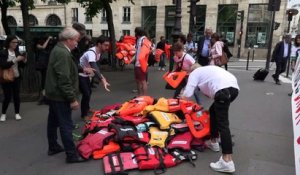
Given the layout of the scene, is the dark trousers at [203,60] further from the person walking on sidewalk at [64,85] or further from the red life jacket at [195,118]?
the person walking on sidewalk at [64,85]

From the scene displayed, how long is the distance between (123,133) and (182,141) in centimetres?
88

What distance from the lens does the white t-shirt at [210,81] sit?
4.00 meters

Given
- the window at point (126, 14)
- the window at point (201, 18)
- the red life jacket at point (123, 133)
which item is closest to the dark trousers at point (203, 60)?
the red life jacket at point (123, 133)

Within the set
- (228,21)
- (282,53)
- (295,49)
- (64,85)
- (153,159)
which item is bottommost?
(153,159)

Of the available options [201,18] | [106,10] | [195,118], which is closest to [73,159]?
[195,118]

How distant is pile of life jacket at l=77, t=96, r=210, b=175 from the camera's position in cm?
410

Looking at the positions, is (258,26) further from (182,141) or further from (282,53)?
(182,141)

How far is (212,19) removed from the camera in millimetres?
34906

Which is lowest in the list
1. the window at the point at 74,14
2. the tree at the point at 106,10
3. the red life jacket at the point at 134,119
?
the red life jacket at the point at 134,119

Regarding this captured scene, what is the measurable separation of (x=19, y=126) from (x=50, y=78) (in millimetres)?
2318

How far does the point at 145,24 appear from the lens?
131ft

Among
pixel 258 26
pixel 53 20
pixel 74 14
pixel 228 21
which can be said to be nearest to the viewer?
pixel 258 26

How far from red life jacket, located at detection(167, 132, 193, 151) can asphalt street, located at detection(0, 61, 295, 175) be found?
10.0 inches

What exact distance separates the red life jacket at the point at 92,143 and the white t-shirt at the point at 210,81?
52.6 inches
